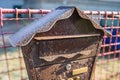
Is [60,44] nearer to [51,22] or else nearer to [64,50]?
[64,50]

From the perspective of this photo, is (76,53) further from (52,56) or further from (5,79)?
(5,79)

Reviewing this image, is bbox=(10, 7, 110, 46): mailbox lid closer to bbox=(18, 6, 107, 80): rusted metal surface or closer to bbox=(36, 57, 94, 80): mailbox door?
bbox=(18, 6, 107, 80): rusted metal surface

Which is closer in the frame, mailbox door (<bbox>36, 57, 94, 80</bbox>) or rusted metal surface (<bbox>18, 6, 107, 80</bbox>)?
rusted metal surface (<bbox>18, 6, 107, 80</bbox>)

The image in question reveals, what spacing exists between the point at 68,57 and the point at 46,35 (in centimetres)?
33

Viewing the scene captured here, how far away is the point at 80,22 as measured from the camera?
1.77 meters

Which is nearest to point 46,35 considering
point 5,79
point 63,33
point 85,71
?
point 63,33

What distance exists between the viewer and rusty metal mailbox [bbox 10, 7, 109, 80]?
1632 millimetres

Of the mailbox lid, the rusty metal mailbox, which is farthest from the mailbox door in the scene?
the mailbox lid

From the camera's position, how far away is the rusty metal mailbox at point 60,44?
1.63 m

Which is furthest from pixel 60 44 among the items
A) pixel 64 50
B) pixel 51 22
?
pixel 51 22

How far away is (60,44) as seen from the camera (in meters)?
1.77

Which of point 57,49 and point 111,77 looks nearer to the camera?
point 57,49

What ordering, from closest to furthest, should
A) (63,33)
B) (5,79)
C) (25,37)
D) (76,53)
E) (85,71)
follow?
(25,37) → (63,33) → (76,53) → (85,71) → (5,79)

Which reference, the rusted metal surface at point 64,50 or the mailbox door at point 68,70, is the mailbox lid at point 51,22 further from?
the mailbox door at point 68,70
